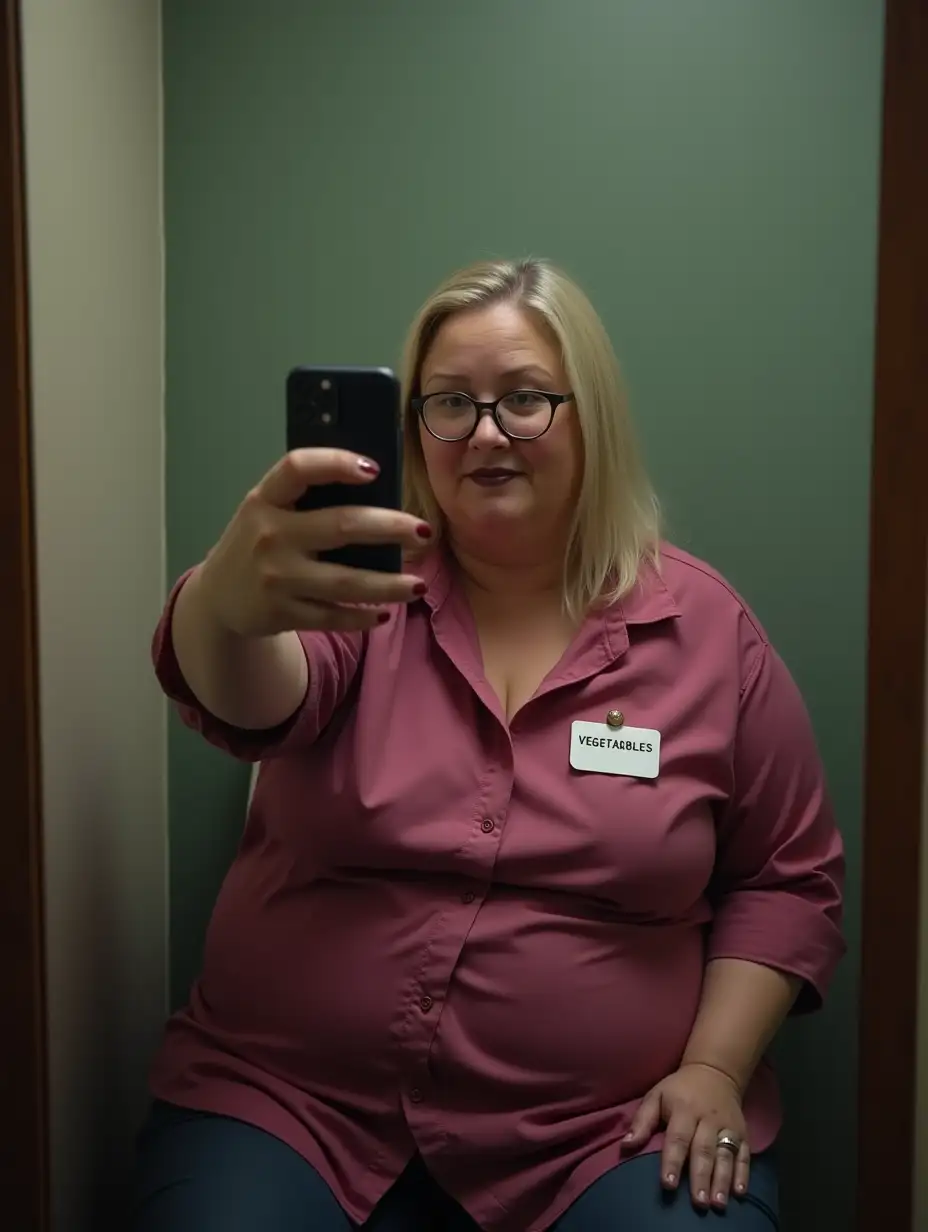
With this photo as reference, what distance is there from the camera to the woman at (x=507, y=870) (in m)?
1.02

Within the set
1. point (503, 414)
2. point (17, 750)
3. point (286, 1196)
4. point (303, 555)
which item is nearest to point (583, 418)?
point (503, 414)

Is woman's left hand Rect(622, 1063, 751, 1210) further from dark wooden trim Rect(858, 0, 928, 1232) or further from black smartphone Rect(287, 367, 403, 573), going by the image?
black smartphone Rect(287, 367, 403, 573)

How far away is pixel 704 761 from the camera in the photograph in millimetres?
1128

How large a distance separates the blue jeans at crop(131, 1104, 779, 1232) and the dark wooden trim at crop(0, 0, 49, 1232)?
0.39ft

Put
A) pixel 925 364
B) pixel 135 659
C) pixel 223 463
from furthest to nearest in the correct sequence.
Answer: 1. pixel 223 463
2. pixel 135 659
3. pixel 925 364

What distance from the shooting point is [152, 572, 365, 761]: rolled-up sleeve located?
3.17ft

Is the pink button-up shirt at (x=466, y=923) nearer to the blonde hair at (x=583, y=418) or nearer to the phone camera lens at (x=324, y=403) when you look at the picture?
the blonde hair at (x=583, y=418)

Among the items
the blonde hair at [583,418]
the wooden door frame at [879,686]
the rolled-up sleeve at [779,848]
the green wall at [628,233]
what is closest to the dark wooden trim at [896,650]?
the wooden door frame at [879,686]

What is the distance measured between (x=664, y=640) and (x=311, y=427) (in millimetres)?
470

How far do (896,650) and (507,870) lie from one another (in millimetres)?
402

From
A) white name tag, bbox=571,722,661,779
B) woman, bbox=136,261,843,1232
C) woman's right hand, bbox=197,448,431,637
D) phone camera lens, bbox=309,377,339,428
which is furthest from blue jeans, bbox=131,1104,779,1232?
phone camera lens, bbox=309,377,339,428

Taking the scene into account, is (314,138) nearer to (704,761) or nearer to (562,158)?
(562,158)

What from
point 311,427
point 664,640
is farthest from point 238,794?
point 311,427

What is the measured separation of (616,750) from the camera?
1101 mm
